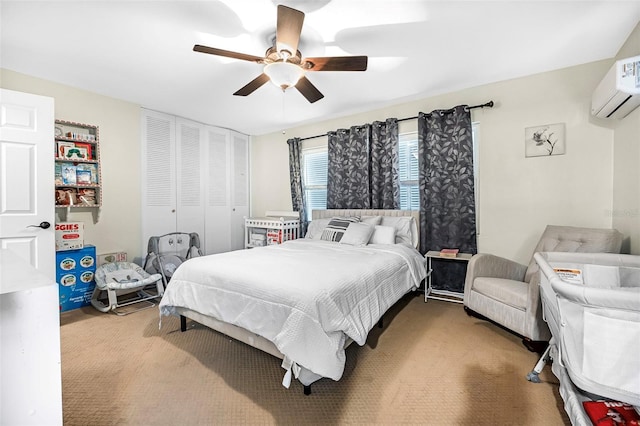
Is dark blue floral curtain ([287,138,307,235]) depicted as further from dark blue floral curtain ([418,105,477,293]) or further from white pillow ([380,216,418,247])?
dark blue floral curtain ([418,105,477,293])

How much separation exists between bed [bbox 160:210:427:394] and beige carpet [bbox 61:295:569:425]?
217 mm

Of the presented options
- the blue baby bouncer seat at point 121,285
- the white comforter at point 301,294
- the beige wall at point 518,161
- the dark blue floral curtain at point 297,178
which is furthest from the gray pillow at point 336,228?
the blue baby bouncer seat at point 121,285

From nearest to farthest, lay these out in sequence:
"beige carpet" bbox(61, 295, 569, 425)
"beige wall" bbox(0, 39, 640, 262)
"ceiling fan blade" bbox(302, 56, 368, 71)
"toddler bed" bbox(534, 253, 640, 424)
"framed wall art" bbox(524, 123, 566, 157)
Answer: "toddler bed" bbox(534, 253, 640, 424), "beige carpet" bbox(61, 295, 569, 425), "ceiling fan blade" bbox(302, 56, 368, 71), "beige wall" bbox(0, 39, 640, 262), "framed wall art" bbox(524, 123, 566, 157)

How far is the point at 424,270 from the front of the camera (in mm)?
3137

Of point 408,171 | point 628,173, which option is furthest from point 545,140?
point 408,171

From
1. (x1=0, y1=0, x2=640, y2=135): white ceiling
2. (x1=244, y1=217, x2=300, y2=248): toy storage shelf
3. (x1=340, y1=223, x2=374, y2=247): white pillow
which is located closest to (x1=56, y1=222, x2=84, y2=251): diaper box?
(x1=0, y1=0, x2=640, y2=135): white ceiling

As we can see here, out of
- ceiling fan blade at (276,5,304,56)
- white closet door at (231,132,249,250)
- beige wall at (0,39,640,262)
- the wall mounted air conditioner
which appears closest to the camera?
ceiling fan blade at (276,5,304,56)

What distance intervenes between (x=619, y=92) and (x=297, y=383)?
3.03 m

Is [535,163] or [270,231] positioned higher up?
[535,163]

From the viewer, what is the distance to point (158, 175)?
A: 4043 mm

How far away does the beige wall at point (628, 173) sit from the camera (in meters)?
2.14

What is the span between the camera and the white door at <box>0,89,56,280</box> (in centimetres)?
Result: 243

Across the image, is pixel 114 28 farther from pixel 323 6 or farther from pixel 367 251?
pixel 367 251

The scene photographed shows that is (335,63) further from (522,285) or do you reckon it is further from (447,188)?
(522,285)
